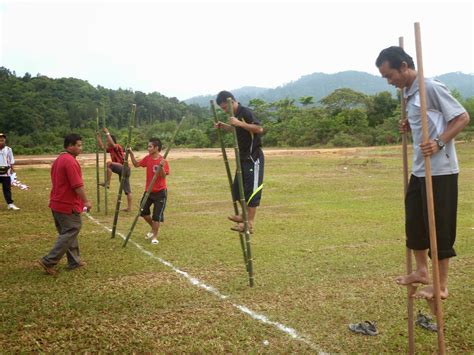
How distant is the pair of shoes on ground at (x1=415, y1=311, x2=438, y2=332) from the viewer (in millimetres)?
5215

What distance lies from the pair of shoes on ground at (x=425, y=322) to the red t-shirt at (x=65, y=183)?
534 centimetres

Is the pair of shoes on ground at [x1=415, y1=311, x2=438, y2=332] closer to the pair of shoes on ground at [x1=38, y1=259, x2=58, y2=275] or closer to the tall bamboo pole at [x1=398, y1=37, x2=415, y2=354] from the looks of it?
the tall bamboo pole at [x1=398, y1=37, x2=415, y2=354]

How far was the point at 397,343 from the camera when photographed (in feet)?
15.8

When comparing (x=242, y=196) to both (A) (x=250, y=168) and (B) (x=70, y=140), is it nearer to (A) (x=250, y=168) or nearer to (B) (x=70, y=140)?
(A) (x=250, y=168)

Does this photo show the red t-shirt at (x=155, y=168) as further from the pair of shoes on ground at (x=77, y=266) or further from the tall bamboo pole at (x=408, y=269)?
the tall bamboo pole at (x=408, y=269)

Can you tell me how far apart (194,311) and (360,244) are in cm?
462

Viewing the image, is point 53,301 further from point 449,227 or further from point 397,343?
point 449,227

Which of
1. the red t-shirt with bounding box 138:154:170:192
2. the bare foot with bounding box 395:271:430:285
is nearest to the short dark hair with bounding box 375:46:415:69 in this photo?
the bare foot with bounding box 395:271:430:285

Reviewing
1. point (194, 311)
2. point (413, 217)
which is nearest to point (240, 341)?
point (194, 311)

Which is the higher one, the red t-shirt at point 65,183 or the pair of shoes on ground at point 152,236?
the red t-shirt at point 65,183

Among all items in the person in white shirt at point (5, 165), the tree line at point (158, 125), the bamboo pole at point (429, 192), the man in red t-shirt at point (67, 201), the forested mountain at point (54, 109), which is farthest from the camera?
the forested mountain at point (54, 109)

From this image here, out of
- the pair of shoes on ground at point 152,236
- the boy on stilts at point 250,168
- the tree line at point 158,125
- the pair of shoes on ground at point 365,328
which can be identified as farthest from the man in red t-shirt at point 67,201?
the tree line at point 158,125

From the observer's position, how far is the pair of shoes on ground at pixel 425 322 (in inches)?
205

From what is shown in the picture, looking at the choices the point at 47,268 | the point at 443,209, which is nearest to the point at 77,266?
the point at 47,268
